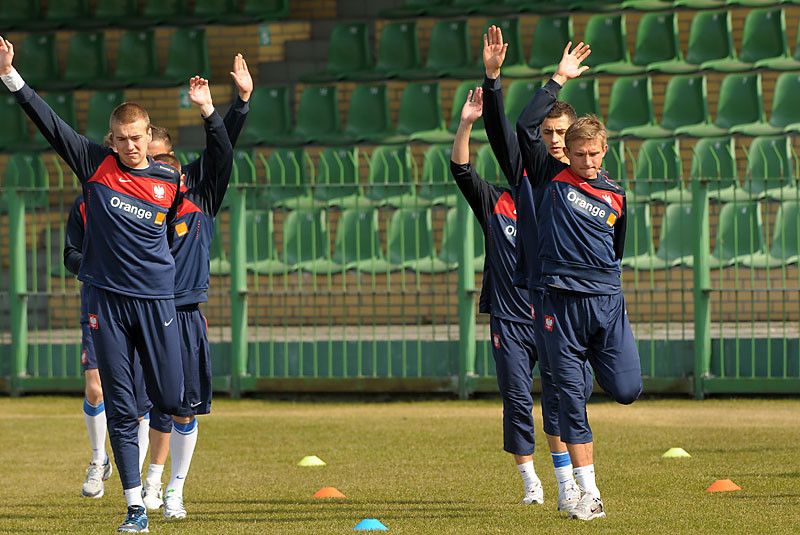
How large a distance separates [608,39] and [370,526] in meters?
10.9

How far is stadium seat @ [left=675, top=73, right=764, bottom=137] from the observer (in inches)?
565

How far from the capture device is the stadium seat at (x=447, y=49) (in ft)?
51.3

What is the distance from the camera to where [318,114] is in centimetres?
1538

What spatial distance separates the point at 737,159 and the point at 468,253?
163 inches

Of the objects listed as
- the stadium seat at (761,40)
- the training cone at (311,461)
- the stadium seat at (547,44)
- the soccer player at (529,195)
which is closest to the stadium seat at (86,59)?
the stadium seat at (547,44)

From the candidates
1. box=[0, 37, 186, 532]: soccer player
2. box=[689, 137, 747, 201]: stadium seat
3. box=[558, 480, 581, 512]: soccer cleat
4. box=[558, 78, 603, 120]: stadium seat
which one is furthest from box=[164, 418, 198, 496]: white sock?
box=[558, 78, 603, 120]: stadium seat

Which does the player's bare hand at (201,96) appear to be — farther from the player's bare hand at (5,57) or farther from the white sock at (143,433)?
the white sock at (143,433)

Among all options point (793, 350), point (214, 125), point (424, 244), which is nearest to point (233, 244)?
point (424, 244)

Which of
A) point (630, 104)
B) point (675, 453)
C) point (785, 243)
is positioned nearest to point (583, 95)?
point (630, 104)

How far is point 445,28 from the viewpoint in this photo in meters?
15.8

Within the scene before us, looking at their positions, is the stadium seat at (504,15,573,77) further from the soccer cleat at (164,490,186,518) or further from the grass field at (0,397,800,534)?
the soccer cleat at (164,490,186,518)

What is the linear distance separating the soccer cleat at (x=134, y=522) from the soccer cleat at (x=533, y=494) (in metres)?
1.91

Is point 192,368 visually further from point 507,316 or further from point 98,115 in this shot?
point 98,115

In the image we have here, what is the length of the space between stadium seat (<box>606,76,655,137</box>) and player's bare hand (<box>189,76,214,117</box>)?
916 centimetres
